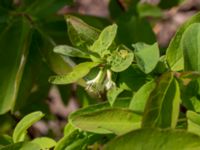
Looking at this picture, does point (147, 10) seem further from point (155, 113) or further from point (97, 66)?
point (155, 113)

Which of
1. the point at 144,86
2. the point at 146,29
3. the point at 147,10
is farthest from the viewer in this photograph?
the point at 147,10

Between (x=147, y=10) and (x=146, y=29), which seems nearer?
(x=146, y=29)

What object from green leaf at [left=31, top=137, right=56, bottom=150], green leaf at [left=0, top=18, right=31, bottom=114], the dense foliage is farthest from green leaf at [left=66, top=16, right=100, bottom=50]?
green leaf at [left=0, top=18, right=31, bottom=114]

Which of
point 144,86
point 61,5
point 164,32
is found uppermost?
point 61,5

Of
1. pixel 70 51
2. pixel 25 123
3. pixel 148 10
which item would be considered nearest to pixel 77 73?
pixel 70 51

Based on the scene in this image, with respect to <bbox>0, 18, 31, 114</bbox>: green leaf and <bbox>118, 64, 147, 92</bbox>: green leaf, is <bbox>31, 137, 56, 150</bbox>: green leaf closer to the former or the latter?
<bbox>118, 64, 147, 92</bbox>: green leaf

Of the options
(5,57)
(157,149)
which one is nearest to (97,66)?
(157,149)
